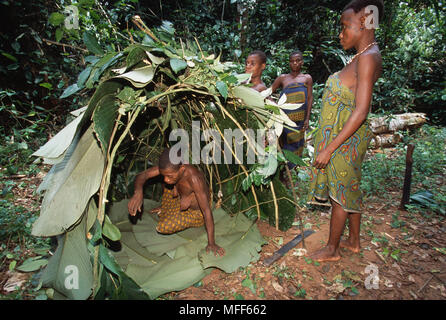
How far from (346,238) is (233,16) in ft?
18.6

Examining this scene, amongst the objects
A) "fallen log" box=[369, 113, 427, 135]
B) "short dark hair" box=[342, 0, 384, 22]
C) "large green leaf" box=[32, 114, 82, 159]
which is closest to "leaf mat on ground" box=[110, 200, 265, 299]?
"large green leaf" box=[32, 114, 82, 159]

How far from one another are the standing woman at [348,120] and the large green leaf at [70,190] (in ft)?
4.92

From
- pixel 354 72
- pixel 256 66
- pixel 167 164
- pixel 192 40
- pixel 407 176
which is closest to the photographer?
pixel 354 72

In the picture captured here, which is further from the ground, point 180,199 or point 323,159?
point 323,159

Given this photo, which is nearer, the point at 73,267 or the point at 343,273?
the point at 73,267

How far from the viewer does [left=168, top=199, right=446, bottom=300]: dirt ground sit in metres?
1.66

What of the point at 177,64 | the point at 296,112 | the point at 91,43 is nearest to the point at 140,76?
the point at 177,64

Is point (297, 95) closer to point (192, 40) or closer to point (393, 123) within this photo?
point (192, 40)

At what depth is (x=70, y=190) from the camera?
1.34 metres

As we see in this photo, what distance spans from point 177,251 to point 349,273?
1439 mm

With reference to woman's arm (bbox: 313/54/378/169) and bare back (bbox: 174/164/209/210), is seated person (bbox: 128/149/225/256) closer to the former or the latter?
bare back (bbox: 174/164/209/210)

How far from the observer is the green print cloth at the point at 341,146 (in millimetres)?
1628

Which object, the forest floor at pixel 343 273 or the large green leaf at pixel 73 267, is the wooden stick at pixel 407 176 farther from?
the large green leaf at pixel 73 267

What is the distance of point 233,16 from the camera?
228 inches
